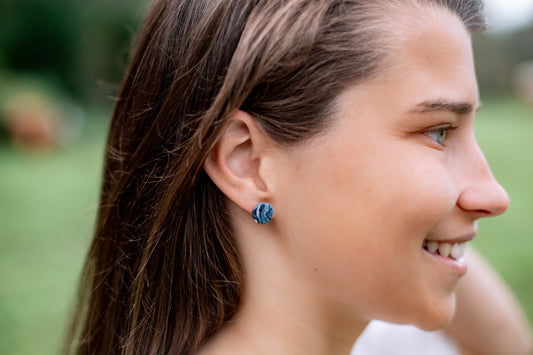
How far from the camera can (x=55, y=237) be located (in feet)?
20.5

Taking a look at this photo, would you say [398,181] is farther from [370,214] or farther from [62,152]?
[62,152]

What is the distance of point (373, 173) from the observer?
5.59ft

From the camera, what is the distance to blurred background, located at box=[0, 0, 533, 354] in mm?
4637

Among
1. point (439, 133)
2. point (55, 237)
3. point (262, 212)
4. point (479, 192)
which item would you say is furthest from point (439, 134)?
point (55, 237)

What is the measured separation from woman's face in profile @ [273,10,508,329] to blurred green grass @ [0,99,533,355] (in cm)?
94

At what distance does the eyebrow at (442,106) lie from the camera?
5.57ft

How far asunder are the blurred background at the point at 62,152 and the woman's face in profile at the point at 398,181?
71 centimetres

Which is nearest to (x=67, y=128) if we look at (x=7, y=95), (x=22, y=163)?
(x=7, y=95)

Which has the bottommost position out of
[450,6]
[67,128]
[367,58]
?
[67,128]

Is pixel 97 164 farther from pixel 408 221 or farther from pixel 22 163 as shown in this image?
pixel 408 221

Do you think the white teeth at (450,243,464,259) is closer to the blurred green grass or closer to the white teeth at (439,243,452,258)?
the white teeth at (439,243,452,258)

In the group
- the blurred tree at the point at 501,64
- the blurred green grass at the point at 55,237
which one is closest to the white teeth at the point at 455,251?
the blurred green grass at the point at 55,237

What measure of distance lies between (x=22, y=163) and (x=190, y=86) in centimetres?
1003

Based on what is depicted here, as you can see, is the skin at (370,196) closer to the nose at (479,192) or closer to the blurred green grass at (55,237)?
the nose at (479,192)
